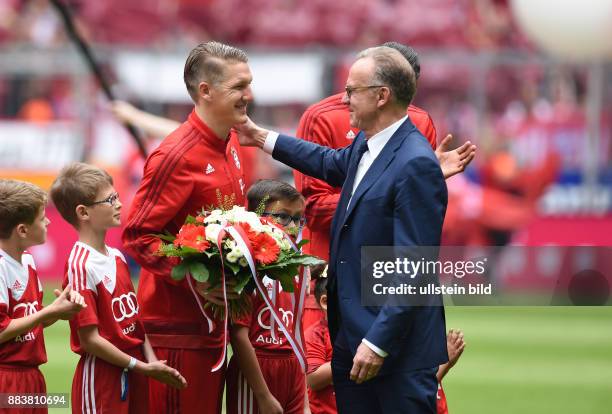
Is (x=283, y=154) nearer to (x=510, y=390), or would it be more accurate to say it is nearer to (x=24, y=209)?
(x=24, y=209)

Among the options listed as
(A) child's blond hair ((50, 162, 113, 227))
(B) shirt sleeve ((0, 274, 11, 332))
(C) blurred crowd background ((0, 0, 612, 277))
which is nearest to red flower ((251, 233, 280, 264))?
(A) child's blond hair ((50, 162, 113, 227))

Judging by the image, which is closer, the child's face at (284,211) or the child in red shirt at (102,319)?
the child in red shirt at (102,319)

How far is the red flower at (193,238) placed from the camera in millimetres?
5453

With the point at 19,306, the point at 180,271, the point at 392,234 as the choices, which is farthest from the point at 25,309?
the point at 392,234

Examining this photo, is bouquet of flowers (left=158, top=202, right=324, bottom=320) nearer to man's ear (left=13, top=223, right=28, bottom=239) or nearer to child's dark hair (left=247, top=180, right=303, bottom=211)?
child's dark hair (left=247, top=180, right=303, bottom=211)

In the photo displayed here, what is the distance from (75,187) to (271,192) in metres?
1.08

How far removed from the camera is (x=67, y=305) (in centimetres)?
543

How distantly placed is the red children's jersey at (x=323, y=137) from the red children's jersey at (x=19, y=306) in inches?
66.2

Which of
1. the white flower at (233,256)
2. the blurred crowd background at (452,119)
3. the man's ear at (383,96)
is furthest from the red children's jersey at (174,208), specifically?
the blurred crowd background at (452,119)

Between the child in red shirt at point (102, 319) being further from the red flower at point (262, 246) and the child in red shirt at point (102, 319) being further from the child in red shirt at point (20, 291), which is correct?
the red flower at point (262, 246)

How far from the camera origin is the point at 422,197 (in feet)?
17.5

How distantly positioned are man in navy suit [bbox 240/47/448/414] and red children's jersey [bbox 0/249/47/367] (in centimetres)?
151

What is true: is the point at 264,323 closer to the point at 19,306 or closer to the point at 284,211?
the point at 284,211

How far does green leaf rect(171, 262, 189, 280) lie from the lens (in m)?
5.51
